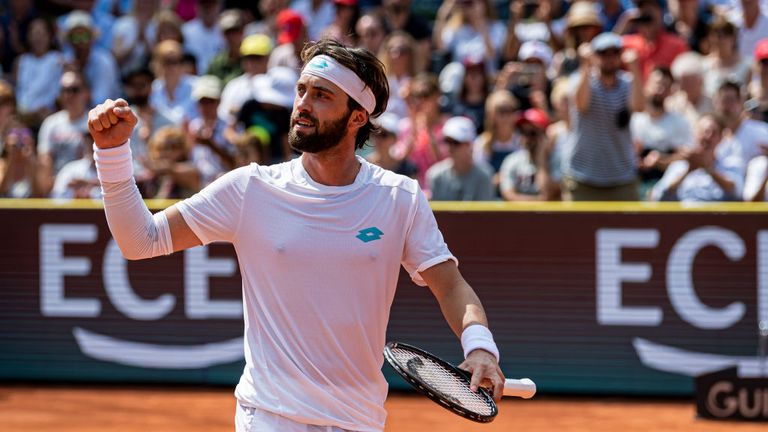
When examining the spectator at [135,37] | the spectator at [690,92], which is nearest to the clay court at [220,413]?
the spectator at [690,92]

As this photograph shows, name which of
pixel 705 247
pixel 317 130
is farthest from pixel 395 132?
pixel 317 130

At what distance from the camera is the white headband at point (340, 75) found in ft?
13.1

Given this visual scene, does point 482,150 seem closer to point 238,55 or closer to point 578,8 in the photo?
point 578,8

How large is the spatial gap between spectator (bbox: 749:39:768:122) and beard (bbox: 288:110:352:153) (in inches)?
277

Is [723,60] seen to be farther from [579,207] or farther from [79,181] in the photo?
[79,181]

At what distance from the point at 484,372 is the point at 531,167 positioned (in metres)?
6.84

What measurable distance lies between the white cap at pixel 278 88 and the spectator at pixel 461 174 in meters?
1.79

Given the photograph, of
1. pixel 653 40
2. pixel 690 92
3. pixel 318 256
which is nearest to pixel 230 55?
pixel 653 40

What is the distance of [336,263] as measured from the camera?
394 cm

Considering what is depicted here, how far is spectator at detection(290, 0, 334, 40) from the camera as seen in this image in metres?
13.0

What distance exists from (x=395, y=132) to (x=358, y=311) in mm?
6837

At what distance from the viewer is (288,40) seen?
12.0 meters

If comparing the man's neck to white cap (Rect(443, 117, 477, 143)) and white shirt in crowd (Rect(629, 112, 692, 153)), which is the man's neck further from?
white shirt in crowd (Rect(629, 112, 692, 153))

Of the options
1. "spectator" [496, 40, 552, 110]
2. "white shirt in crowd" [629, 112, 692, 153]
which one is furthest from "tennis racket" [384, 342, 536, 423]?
"spectator" [496, 40, 552, 110]
